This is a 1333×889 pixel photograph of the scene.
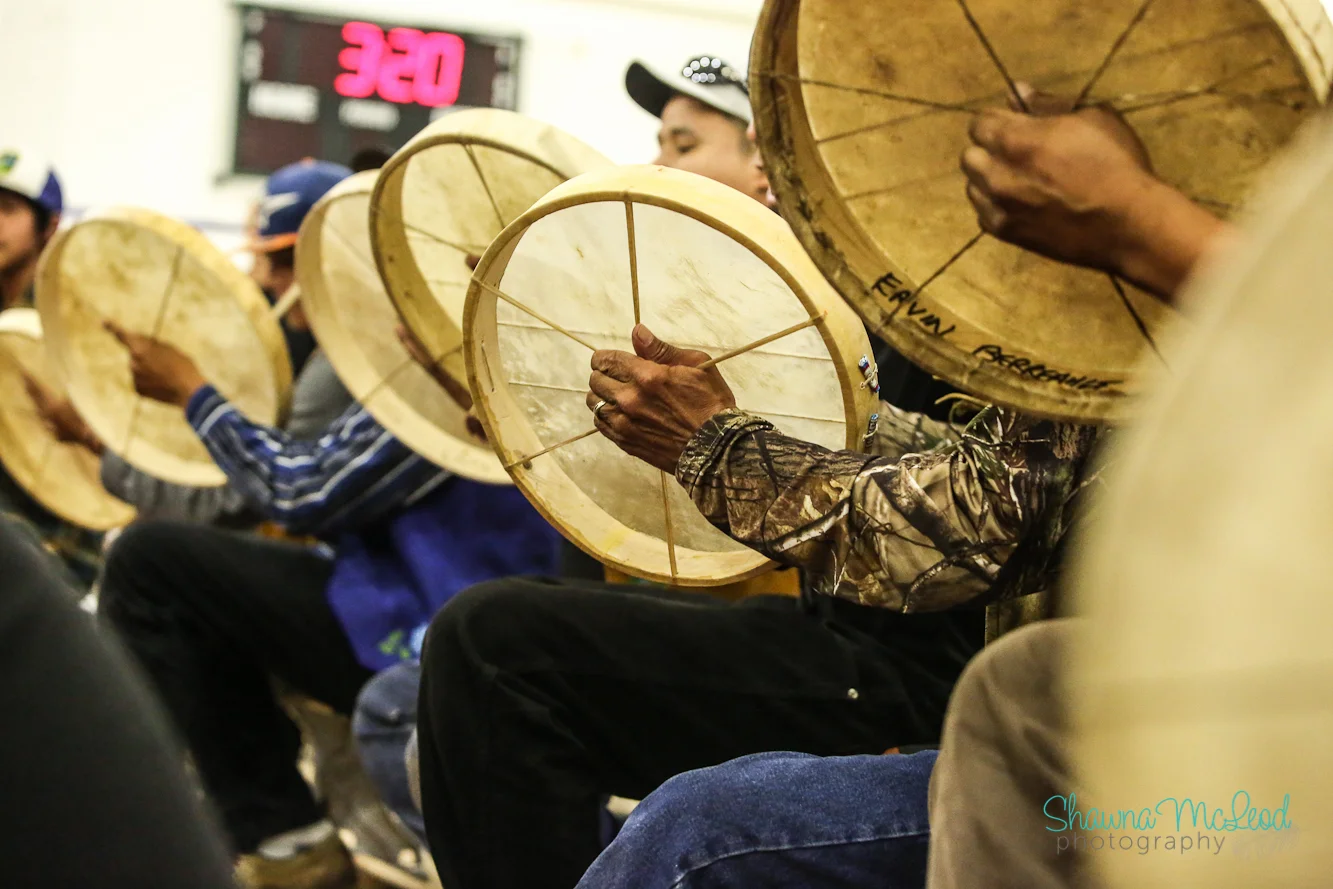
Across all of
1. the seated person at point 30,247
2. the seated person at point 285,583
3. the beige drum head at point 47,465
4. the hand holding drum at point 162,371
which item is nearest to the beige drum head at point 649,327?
the seated person at point 285,583

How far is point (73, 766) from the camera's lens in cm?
47

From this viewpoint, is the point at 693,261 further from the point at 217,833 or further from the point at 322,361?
the point at 322,361

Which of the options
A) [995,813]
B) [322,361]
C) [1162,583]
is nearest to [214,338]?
[322,361]

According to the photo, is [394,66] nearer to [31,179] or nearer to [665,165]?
[31,179]

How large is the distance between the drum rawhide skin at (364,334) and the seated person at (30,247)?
1411 millimetres

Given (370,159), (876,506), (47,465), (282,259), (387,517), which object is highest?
(370,159)

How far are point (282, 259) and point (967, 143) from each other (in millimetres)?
2062

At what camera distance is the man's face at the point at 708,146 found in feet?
6.57

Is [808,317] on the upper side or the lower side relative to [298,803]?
upper

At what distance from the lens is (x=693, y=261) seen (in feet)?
4.11

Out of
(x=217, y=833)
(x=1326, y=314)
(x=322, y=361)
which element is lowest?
(x=322, y=361)

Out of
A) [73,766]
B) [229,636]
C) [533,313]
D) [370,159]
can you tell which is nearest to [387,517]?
[229,636]

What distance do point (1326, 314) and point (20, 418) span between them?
2995 mm

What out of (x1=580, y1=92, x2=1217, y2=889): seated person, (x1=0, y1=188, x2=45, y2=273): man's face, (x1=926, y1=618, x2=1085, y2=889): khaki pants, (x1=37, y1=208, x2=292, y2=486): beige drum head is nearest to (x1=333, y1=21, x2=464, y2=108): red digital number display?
(x1=0, y1=188, x2=45, y2=273): man's face
